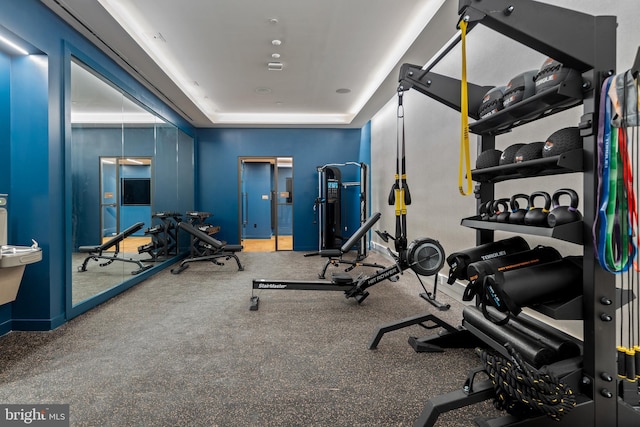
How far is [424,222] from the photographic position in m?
4.24

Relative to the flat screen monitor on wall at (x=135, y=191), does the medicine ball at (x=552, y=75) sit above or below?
above

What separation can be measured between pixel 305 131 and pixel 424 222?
13.3 ft

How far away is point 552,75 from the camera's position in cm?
138

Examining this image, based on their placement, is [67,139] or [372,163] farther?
[372,163]

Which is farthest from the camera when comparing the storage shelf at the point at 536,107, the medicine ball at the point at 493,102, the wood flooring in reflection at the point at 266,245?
the wood flooring in reflection at the point at 266,245

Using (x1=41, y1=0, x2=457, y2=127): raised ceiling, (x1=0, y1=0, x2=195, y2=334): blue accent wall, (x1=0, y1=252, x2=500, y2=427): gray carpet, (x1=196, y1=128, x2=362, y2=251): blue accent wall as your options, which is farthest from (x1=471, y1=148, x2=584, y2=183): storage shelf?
(x1=196, y1=128, x2=362, y2=251): blue accent wall

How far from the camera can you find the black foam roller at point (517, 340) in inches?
54.4

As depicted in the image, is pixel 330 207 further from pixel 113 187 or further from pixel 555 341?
pixel 555 341

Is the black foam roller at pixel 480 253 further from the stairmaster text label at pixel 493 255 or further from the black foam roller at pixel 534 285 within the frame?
the black foam roller at pixel 534 285

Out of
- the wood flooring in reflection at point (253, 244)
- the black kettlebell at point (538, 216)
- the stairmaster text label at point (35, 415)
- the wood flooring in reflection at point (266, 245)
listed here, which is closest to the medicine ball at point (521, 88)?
the black kettlebell at point (538, 216)

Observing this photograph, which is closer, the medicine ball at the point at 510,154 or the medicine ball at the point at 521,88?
the medicine ball at the point at 521,88

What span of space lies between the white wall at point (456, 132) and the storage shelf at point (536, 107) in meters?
0.25

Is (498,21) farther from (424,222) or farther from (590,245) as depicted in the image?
(424,222)

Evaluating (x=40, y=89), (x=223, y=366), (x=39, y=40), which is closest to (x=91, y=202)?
(x=40, y=89)
